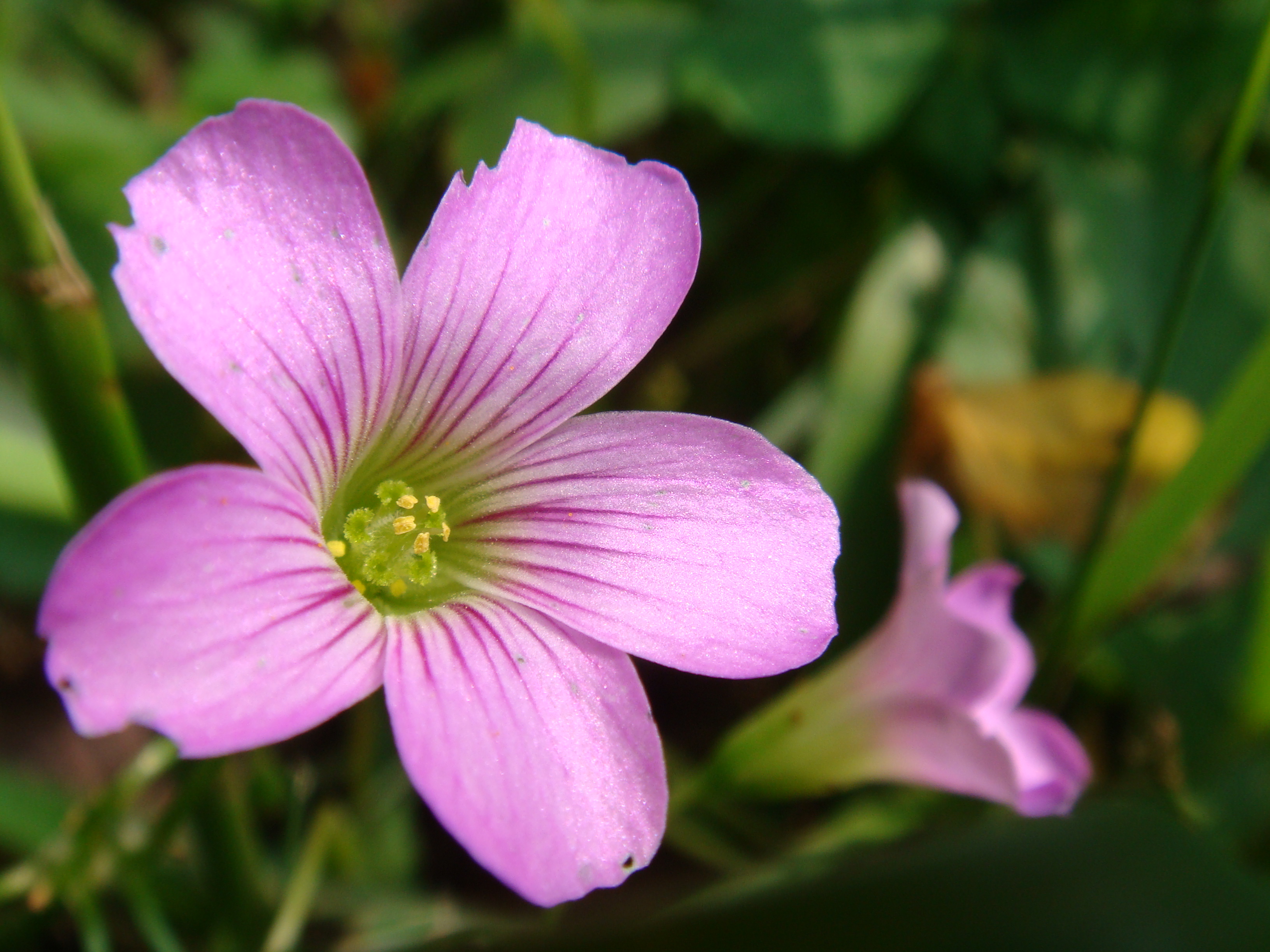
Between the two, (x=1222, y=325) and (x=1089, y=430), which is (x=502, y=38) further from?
(x=1222, y=325)

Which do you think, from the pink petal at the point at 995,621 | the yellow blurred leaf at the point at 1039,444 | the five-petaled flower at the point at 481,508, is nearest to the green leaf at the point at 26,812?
the five-petaled flower at the point at 481,508

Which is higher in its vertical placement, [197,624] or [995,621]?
[197,624]

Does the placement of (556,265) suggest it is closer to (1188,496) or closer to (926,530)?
(926,530)

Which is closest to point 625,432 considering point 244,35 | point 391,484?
point 391,484

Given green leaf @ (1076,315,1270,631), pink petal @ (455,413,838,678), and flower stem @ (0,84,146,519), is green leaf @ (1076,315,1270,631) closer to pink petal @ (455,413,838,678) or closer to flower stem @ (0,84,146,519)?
pink petal @ (455,413,838,678)

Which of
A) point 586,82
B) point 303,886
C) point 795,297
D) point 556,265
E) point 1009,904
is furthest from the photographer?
point 795,297

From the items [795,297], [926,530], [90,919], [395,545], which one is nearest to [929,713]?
[926,530]
